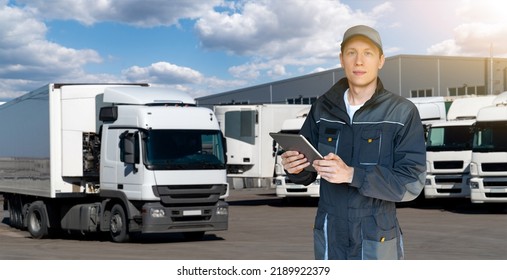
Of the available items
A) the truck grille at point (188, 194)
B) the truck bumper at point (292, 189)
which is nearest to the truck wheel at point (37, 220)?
the truck grille at point (188, 194)

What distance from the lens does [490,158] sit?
2342 centimetres

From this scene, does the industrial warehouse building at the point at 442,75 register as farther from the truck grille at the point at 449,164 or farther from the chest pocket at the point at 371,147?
the chest pocket at the point at 371,147

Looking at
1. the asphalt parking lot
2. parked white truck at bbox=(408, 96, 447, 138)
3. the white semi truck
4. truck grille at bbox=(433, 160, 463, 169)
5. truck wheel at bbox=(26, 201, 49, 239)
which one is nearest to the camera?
the asphalt parking lot

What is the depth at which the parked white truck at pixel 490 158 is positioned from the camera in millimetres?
23328

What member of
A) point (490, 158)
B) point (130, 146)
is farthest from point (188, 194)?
point (490, 158)

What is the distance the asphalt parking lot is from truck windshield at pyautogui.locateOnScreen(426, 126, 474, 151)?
1945 mm

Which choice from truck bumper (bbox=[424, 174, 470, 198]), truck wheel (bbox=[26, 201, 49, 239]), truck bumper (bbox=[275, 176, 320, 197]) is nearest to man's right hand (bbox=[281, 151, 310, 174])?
truck wheel (bbox=[26, 201, 49, 239])

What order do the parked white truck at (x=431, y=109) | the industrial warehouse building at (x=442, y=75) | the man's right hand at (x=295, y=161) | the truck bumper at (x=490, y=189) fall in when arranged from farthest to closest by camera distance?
the industrial warehouse building at (x=442, y=75)
the parked white truck at (x=431, y=109)
the truck bumper at (x=490, y=189)
the man's right hand at (x=295, y=161)

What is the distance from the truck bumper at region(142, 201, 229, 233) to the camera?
55.4ft

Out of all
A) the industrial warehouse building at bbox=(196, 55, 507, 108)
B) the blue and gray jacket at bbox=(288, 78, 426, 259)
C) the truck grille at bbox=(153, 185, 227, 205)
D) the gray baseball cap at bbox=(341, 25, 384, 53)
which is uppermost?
the industrial warehouse building at bbox=(196, 55, 507, 108)

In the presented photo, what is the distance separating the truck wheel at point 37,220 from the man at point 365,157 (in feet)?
55.5

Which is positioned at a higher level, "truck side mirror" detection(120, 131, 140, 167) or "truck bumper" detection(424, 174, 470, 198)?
"truck side mirror" detection(120, 131, 140, 167)

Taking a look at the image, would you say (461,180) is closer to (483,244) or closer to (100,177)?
(483,244)

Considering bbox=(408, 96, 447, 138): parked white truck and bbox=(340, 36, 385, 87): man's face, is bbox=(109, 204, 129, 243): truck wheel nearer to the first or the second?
bbox=(408, 96, 447, 138): parked white truck
